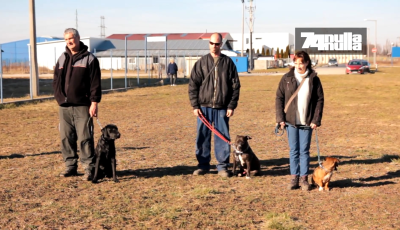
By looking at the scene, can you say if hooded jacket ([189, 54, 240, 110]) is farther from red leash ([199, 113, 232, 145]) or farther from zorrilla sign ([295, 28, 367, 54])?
zorrilla sign ([295, 28, 367, 54])

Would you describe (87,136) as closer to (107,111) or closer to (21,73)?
(107,111)

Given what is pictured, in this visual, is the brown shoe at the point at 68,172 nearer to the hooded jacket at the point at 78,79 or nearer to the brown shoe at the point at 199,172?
the hooded jacket at the point at 78,79

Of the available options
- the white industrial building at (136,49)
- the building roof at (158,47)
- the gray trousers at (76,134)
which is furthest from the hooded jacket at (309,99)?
the building roof at (158,47)

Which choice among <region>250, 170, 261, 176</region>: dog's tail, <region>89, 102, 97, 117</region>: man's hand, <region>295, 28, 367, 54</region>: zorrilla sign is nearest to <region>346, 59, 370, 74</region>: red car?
<region>250, 170, 261, 176</region>: dog's tail

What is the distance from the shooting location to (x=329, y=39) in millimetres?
110375

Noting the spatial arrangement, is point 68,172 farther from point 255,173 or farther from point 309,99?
point 309,99

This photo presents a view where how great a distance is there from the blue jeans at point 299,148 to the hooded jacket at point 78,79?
263 cm

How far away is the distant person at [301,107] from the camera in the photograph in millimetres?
6582

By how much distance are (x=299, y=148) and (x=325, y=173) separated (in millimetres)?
442

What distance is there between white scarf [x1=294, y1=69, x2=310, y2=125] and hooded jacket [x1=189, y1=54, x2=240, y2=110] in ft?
3.47

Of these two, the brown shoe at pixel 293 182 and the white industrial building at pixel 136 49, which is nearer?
the brown shoe at pixel 293 182

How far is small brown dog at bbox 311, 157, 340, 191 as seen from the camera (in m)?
6.63

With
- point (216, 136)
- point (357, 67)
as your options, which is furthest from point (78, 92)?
point (357, 67)

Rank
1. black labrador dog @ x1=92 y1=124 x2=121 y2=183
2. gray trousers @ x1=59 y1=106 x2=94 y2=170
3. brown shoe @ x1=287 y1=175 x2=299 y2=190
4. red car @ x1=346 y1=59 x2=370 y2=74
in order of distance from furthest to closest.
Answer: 1. red car @ x1=346 y1=59 x2=370 y2=74
2. gray trousers @ x1=59 y1=106 x2=94 y2=170
3. black labrador dog @ x1=92 y1=124 x2=121 y2=183
4. brown shoe @ x1=287 y1=175 x2=299 y2=190
